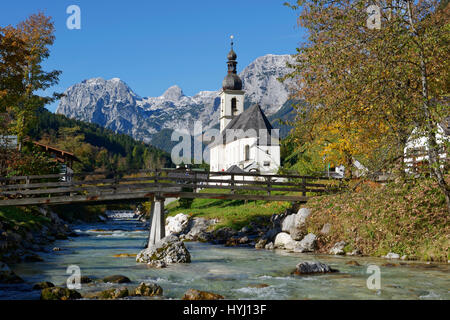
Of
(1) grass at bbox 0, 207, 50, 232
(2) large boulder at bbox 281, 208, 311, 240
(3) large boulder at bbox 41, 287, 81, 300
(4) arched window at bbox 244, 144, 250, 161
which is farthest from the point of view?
(4) arched window at bbox 244, 144, 250, 161

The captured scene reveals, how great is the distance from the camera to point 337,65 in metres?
13.3

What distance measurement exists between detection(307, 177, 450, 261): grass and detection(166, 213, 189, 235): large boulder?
17.7 metres

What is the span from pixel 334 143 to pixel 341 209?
5140 mm

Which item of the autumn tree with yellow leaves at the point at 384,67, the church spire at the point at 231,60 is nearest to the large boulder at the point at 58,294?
the autumn tree with yellow leaves at the point at 384,67

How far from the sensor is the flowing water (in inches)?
437

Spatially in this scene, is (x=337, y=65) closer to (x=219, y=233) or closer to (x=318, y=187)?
(x=318, y=187)

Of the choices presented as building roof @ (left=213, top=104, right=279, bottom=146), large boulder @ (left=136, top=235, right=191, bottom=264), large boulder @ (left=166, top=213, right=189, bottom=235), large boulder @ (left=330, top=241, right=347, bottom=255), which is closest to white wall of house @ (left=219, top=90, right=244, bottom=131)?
building roof @ (left=213, top=104, right=279, bottom=146)

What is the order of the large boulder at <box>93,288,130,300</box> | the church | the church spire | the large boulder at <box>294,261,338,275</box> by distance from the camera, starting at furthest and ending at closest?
the church spire → the church → the large boulder at <box>294,261,338,275</box> → the large boulder at <box>93,288,130,300</box>

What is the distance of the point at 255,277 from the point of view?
14.0 m

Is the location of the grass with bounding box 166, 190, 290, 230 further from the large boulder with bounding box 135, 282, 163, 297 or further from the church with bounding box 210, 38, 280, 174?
the large boulder with bounding box 135, 282, 163, 297

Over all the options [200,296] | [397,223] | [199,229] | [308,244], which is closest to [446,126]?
[397,223]

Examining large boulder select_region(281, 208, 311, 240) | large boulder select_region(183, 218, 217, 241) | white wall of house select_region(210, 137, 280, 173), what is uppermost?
white wall of house select_region(210, 137, 280, 173)

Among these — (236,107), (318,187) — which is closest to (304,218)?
(318,187)

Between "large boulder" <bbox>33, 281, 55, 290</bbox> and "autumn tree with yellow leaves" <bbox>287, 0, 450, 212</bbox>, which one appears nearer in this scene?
"large boulder" <bbox>33, 281, 55, 290</bbox>
